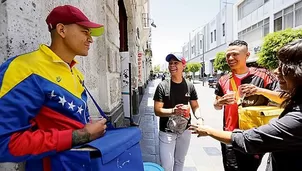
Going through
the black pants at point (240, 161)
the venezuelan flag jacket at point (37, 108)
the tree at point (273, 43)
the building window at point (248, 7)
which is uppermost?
the building window at point (248, 7)

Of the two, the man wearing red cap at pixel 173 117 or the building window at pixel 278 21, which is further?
the building window at pixel 278 21

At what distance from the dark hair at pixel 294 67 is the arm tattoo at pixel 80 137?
3.97 feet

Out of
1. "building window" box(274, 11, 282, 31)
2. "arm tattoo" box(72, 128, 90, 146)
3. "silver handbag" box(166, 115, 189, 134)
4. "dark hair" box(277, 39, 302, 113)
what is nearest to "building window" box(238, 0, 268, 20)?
"building window" box(274, 11, 282, 31)

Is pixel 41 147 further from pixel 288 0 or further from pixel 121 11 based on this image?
Answer: pixel 288 0

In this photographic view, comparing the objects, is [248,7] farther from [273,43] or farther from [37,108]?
[37,108]

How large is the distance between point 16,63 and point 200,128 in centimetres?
136

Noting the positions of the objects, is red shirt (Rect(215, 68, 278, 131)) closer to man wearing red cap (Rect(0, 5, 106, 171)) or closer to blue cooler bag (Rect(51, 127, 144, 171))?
blue cooler bag (Rect(51, 127, 144, 171))

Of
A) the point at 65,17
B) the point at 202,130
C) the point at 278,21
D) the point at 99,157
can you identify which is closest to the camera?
the point at 99,157

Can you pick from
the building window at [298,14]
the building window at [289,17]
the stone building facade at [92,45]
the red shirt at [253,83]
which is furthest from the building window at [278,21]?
the red shirt at [253,83]

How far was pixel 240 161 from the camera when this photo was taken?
2.54 m

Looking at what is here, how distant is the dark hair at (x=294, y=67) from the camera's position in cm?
141

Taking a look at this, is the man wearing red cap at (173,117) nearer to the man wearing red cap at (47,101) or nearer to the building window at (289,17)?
the man wearing red cap at (47,101)

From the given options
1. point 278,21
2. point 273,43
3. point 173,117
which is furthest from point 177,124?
point 278,21

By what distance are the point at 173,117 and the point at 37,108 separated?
201 cm
